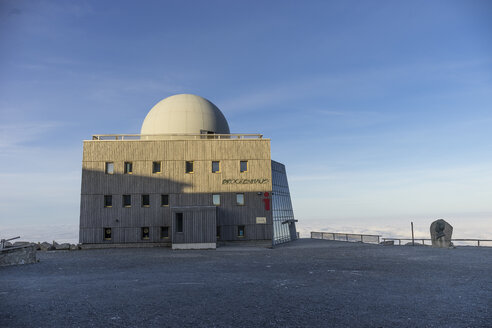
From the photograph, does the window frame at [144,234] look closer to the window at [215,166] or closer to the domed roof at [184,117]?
the window at [215,166]

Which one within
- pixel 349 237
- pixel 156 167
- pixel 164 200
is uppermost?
pixel 156 167

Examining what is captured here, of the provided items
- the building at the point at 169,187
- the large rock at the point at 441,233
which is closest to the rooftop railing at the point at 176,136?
the building at the point at 169,187

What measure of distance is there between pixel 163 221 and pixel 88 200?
752cm

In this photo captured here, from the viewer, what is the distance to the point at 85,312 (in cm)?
1005

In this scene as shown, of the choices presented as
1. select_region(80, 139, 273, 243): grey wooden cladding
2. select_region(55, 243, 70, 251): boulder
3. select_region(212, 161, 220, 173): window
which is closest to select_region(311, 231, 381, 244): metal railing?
select_region(80, 139, 273, 243): grey wooden cladding

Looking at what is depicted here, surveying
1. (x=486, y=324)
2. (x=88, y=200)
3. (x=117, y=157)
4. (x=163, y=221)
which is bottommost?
(x=486, y=324)

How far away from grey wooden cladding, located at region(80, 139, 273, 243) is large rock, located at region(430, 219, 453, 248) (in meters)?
14.7

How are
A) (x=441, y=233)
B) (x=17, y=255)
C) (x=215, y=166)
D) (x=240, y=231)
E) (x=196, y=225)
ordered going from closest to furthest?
(x=17, y=255) < (x=441, y=233) < (x=196, y=225) < (x=240, y=231) < (x=215, y=166)

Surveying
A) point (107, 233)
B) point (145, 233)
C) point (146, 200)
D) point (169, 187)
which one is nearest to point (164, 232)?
point (145, 233)

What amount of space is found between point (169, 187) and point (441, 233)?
990 inches

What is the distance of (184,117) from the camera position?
39.8 m

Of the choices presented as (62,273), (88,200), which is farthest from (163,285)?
(88,200)

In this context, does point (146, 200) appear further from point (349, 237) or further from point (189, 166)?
point (349, 237)

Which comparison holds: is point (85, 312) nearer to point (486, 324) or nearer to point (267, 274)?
point (267, 274)
